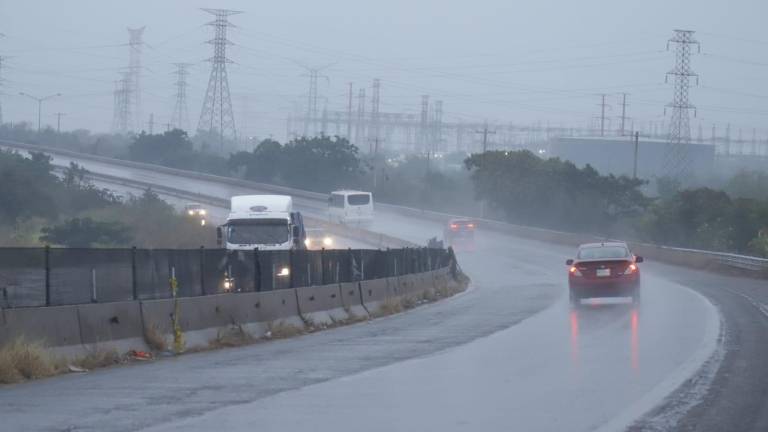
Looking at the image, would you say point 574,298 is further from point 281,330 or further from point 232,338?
point 232,338

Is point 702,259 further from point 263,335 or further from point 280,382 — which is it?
point 280,382

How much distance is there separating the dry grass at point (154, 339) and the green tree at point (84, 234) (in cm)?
2643

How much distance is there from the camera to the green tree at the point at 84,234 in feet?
144

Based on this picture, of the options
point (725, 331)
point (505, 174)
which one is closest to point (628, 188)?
point (505, 174)

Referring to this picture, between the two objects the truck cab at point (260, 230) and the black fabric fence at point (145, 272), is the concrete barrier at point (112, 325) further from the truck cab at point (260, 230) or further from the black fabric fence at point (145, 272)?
the truck cab at point (260, 230)

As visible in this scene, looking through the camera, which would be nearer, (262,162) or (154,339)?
(154,339)

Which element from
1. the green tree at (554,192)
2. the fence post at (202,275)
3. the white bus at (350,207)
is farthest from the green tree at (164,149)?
the fence post at (202,275)

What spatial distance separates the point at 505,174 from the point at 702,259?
3964cm

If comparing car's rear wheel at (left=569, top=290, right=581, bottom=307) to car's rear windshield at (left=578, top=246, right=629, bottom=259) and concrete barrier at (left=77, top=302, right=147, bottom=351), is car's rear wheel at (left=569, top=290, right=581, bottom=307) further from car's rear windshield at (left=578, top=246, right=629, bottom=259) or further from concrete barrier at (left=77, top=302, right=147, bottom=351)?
concrete barrier at (left=77, top=302, right=147, bottom=351)

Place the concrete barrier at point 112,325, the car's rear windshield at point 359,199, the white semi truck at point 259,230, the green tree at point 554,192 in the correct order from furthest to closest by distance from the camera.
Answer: the green tree at point 554,192
the car's rear windshield at point 359,199
the white semi truck at point 259,230
the concrete barrier at point 112,325

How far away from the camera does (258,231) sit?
1444 inches

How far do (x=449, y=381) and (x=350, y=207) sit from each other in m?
63.3

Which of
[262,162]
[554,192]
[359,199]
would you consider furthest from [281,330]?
[262,162]

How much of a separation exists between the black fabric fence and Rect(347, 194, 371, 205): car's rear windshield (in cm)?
4908
